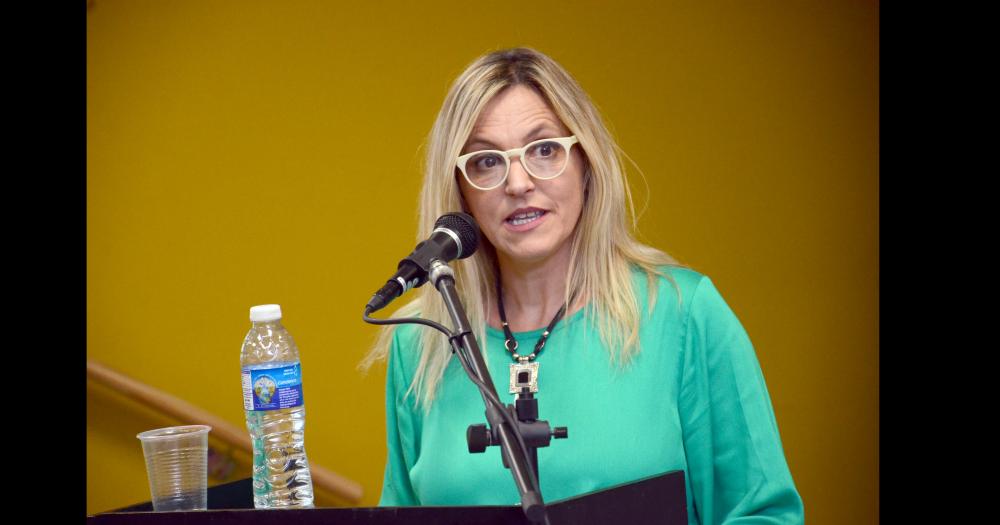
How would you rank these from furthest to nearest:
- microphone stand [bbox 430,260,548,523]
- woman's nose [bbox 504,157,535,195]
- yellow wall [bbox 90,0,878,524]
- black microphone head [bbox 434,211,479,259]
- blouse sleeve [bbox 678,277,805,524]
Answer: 1. yellow wall [bbox 90,0,878,524]
2. woman's nose [bbox 504,157,535,195]
3. blouse sleeve [bbox 678,277,805,524]
4. black microphone head [bbox 434,211,479,259]
5. microphone stand [bbox 430,260,548,523]

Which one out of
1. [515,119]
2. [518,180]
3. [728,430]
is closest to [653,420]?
[728,430]

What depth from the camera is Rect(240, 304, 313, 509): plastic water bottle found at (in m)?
1.24

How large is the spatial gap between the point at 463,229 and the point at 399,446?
0.69 m

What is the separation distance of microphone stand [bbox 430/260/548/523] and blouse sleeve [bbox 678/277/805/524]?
1.99ft

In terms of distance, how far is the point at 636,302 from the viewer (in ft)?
5.39

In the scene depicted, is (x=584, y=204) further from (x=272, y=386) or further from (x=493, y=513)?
(x=493, y=513)

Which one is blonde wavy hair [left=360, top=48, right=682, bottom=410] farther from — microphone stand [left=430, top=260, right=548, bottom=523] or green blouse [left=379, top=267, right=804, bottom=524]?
microphone stand [left=430, top=260, right=548, bottom=523]

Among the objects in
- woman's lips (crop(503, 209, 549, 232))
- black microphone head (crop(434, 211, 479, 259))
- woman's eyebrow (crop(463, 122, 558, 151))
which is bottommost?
black microphone head (crop(434, 211, 479, 259))

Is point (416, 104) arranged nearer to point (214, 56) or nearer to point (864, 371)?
point (214, 56)

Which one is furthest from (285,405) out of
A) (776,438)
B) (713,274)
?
(713,274)

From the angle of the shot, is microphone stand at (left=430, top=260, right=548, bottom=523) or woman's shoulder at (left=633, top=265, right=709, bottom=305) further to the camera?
woman's shoulder at (left=633, top=265, right=709, bottom=305)

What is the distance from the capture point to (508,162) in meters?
1.60

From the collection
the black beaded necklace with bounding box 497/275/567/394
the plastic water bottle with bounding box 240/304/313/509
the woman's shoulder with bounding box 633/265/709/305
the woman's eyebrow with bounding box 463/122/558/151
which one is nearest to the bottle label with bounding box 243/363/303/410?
the plastic water bottle with bounding box 240/304/313/509

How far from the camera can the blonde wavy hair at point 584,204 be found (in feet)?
5.46
